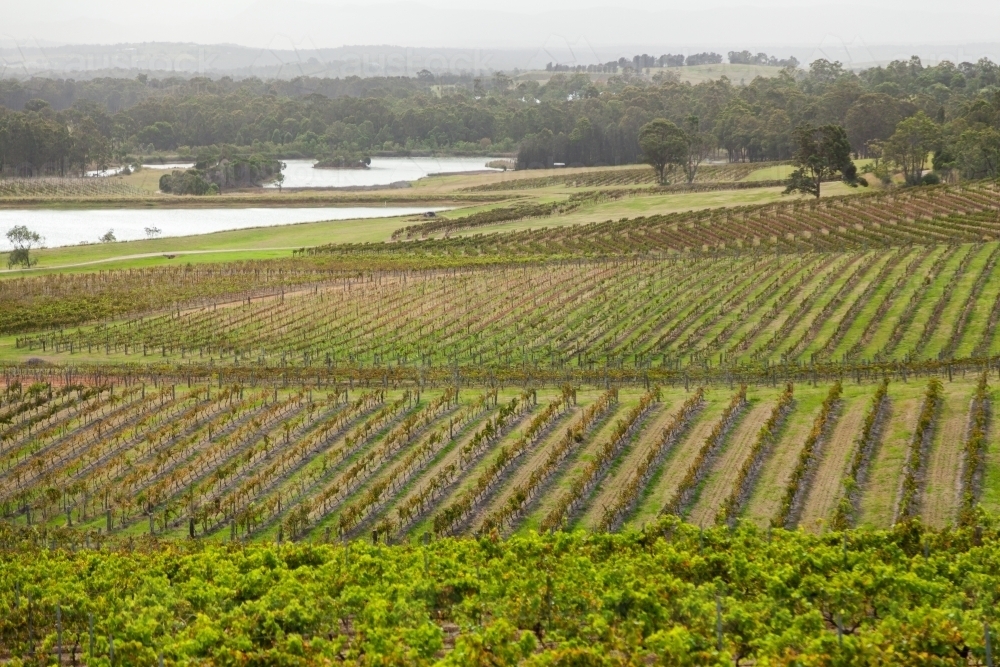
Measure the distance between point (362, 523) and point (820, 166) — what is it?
2870 inches

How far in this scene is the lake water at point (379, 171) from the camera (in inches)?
5664

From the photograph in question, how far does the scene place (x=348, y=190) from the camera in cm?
13075

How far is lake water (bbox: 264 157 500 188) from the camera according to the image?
143875mm

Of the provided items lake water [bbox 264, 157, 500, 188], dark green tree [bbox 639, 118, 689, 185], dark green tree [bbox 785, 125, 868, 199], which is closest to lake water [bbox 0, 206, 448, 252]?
dark green tree [bbox 639, 118, 689, 185]

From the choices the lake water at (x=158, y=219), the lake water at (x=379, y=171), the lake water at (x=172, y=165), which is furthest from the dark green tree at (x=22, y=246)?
the lake water at (x=172, y=165)

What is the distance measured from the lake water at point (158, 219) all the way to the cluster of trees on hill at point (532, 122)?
30179mm

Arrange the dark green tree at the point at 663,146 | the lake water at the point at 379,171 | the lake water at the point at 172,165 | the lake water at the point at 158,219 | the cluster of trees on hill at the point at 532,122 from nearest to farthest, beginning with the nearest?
1. the lake water at the point at 158,219
2. the dark green tree at the point at 663,146
3. the cluster of trees on hill at the point at 532,122
4. the lake water at the point at 379,171
5. the lake water at the point at 172,165

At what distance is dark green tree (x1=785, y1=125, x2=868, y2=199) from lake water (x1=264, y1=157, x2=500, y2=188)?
56427 millimetres

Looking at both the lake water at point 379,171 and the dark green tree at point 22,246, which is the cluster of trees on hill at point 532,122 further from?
the dark green tree at point 22,246

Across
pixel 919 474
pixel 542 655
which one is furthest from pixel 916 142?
pixel 542 655

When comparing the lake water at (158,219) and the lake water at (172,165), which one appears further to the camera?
the lake water at (172,165)

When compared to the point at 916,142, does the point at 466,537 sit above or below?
below

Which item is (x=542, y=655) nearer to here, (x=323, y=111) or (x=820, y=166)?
(x=820, y=166)

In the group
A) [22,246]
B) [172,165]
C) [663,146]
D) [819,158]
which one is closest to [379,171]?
[172,165]
